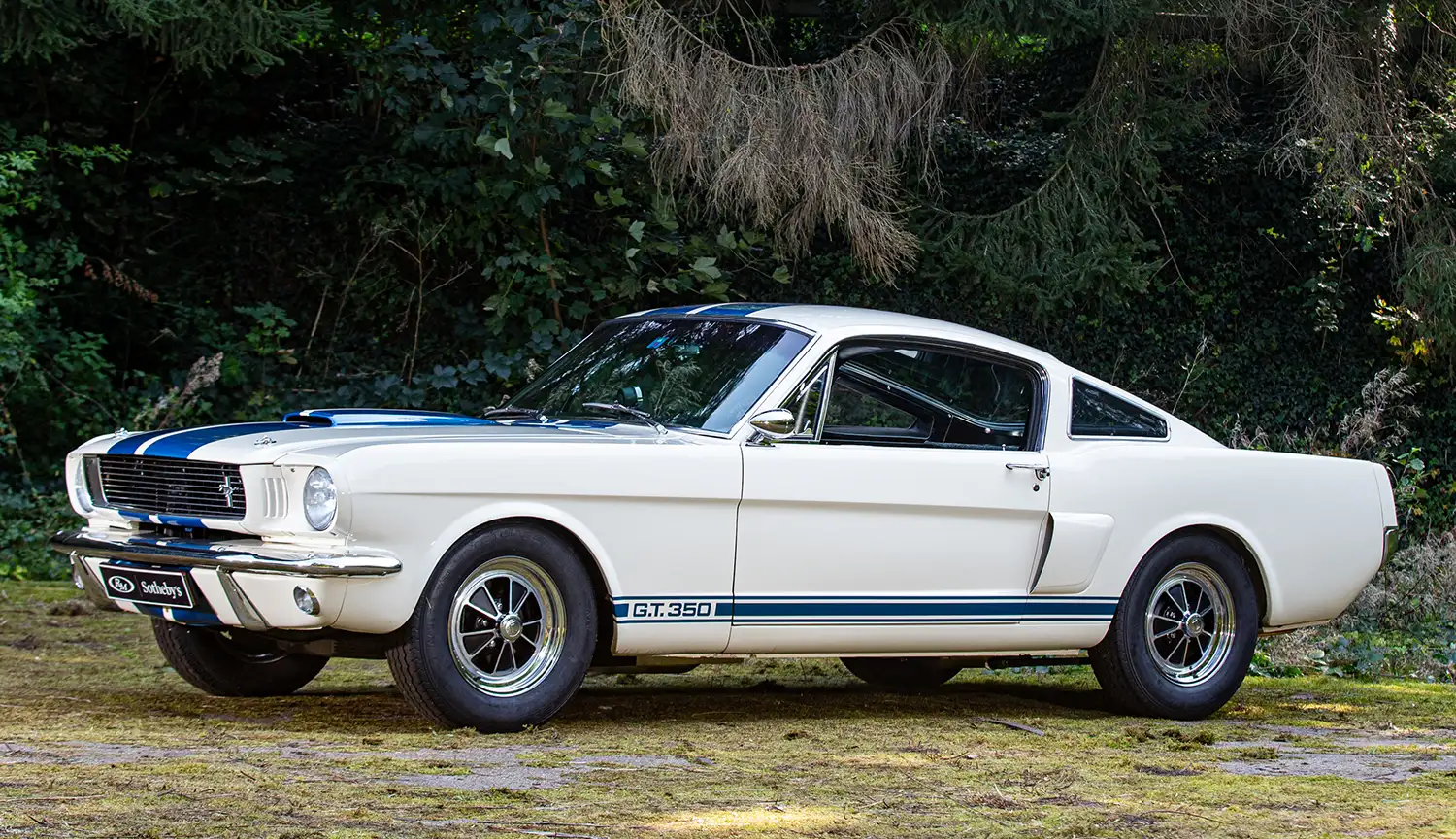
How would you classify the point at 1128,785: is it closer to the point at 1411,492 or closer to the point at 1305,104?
the point at 1411,492

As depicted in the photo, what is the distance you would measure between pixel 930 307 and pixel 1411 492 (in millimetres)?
3965

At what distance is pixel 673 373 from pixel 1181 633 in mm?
2476

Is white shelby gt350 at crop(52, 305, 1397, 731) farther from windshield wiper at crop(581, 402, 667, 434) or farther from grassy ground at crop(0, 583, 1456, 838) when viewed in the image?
grassy ground at crop(0, 583, 1456, 838)

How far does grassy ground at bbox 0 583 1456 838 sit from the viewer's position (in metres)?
4.64

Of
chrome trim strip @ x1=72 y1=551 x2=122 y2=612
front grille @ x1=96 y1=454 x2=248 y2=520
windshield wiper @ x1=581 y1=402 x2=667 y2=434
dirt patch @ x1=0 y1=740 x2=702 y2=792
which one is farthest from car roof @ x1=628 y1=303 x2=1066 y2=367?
chrome trim strip @ x1=72 y1=551 x2=122 y2=612

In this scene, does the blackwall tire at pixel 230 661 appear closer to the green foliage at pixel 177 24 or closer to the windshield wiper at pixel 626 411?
the windshield wiper at pixel 626 411

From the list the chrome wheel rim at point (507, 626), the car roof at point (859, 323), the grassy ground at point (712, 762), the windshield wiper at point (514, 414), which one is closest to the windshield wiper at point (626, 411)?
the windshield wiper at point (514, 414)

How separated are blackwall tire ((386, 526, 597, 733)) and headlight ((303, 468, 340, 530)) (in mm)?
419

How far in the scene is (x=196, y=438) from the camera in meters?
6.35

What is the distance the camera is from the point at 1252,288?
15.4 metres

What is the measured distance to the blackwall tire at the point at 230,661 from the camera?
6.96m

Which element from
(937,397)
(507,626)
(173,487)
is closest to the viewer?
(507,626)

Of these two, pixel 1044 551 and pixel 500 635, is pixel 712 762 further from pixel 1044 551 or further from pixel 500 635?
pixel 1044 551

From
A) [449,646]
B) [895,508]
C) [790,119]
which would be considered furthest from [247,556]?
[790,119]
